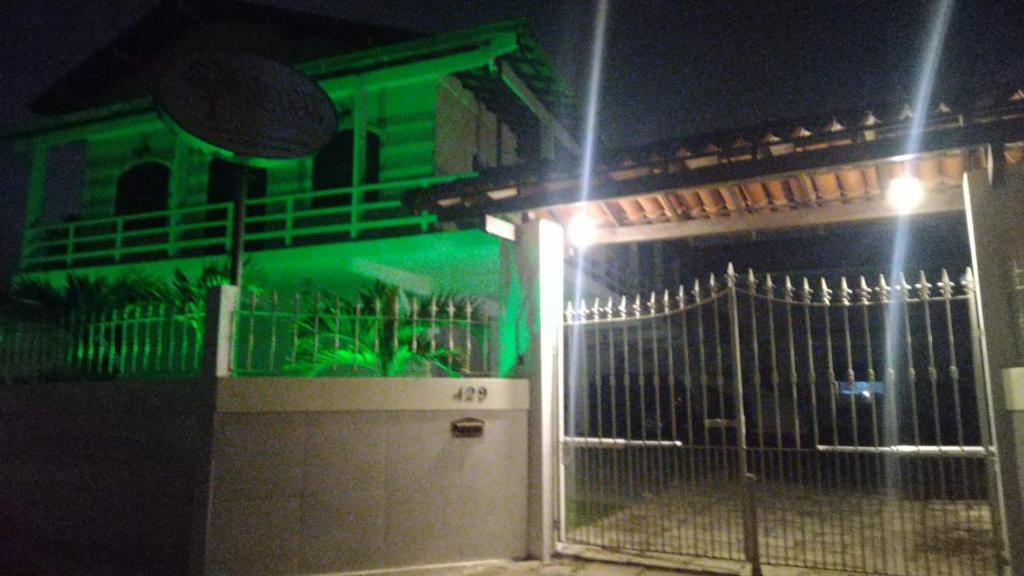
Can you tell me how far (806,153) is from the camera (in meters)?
5.32

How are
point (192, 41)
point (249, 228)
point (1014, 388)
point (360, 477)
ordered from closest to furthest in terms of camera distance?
1. point (1014, 388)
2. point (360, 477)
3. point (249, 228)
4. point (192, 41)

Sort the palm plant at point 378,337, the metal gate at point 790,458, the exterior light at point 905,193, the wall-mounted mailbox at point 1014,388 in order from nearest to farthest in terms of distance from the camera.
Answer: the wall-mounted mailbox at point 1014,388 < the metal gate at point 790,458 < the exterior light at point 905,193 < the palm plant at point 378,337

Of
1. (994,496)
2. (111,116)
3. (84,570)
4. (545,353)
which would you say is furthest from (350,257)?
(994,496)

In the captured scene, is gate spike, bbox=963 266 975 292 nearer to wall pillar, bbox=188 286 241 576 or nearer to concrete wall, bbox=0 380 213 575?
wall pillar, bbox=188 286 241 576

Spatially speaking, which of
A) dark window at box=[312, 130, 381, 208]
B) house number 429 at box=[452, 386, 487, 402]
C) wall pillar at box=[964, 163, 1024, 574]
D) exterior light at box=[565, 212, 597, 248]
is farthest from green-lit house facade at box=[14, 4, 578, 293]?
wall pillar at box=[964, 163, 1024, 574]

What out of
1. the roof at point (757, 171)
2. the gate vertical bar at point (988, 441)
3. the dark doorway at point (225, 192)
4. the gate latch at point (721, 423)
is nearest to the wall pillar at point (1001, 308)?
the gate vertical bar at point (988, 441)

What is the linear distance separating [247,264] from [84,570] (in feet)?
15.0

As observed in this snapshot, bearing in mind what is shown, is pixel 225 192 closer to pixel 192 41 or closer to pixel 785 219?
pixel 192 41

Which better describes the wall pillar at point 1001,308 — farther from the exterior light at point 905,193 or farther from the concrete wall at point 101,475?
the concrete wall at point 101,475

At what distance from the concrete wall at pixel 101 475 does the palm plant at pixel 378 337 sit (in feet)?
3.28

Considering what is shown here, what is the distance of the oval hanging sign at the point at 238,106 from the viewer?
6.36m

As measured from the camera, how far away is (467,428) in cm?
601

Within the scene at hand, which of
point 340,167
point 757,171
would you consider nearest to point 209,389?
point 757,171

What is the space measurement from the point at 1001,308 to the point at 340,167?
8710 mm
